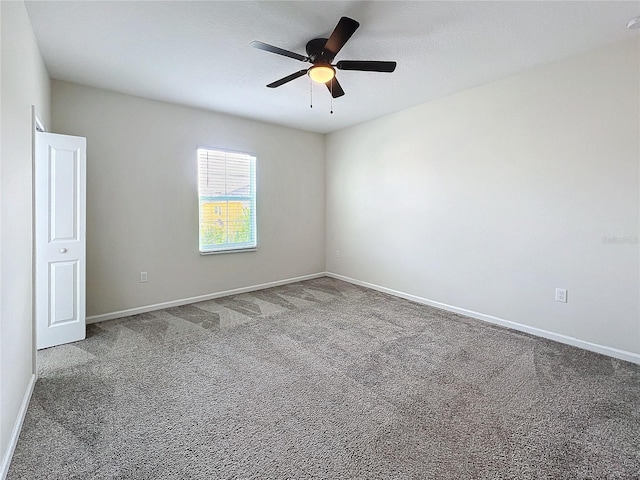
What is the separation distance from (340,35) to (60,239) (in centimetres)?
300

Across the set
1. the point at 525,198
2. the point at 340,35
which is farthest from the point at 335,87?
the point at 525,198

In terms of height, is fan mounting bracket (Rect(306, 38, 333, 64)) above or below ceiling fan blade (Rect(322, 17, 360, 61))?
above

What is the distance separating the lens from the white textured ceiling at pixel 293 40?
84.3 inches

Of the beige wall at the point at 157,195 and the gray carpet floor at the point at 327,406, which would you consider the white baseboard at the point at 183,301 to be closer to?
the beige wall at the point at 157,195

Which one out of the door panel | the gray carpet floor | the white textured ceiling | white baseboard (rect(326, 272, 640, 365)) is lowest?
the gray carpet floor

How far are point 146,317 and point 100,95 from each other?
2538mm

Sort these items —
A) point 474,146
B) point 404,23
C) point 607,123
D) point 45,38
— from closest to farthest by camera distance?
point 404,23 < point 45,38 < point 607,123 < point 474,146

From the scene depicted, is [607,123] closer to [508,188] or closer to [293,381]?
[508,188]

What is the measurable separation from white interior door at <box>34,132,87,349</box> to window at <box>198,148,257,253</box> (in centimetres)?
146

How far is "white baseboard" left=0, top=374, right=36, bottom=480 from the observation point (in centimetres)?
151

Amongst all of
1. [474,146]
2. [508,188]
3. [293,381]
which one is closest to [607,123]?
[508,188]

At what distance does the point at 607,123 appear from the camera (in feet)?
8.77

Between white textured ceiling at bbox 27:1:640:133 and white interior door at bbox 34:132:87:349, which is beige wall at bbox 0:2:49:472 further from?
white interior door at bbox 34:132:87:349

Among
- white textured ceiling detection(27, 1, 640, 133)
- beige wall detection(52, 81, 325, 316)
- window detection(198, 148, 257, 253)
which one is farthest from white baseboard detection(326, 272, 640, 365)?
white textured ceiling detection(27, 1, 640, 133)
